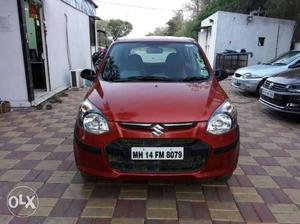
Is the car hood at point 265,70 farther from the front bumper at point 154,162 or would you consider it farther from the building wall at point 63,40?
the front bumper at point 154,162

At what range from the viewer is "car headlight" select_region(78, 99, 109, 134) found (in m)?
2.65

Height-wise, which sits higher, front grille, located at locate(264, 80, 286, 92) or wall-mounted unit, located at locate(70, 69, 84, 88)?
front grille, located at locate(264, 80, 286, 92)

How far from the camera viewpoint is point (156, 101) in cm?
281

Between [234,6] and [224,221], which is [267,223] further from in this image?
[234,6]

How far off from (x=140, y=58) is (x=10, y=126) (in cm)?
284

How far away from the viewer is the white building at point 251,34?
48.6ft

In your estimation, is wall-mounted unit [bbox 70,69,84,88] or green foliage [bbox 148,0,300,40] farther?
green foliage [bbox 148,0,300,40]

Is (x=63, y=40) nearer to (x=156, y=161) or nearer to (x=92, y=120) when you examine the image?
(x=92, y=120)

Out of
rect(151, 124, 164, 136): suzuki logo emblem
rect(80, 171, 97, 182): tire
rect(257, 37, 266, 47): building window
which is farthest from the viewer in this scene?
rect(257, 37, 266, 47): building window

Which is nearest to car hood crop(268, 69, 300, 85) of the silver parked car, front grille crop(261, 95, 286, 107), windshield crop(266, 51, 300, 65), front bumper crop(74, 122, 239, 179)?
front grille crop(261, 95, 286, 107)

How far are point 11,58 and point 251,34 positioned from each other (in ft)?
40.9

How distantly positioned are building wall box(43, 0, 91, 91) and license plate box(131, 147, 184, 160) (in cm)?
591

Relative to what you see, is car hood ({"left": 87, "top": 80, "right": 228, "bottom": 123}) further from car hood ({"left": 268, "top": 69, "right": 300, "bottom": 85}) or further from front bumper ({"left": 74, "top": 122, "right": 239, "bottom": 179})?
car hood ({"left": 268, "top": 69, "right": 300, "bottom": 85})

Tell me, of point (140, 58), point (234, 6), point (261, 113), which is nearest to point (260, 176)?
point (140, 58)
